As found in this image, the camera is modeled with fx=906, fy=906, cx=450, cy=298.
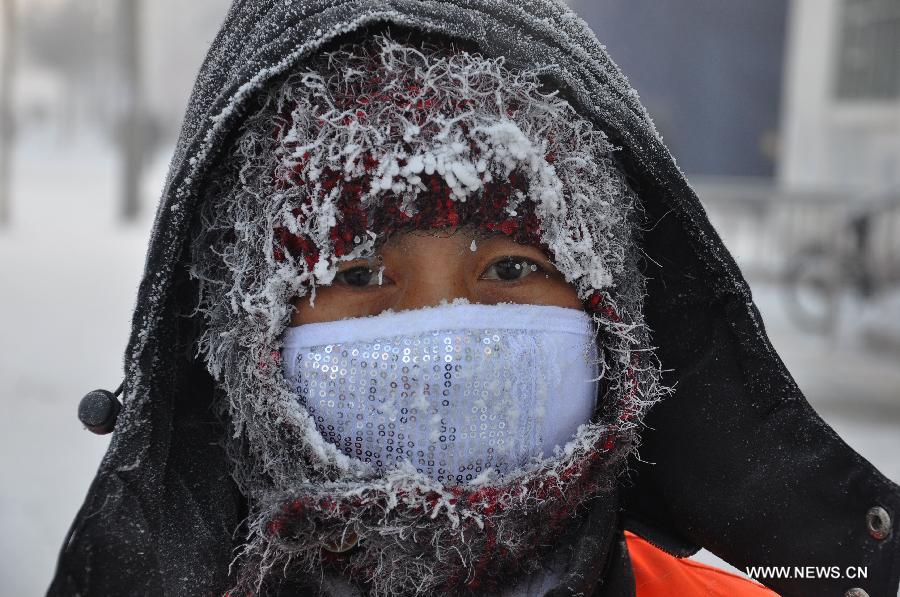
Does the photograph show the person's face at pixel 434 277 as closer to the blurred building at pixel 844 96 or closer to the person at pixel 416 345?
the person at pixel 416 345

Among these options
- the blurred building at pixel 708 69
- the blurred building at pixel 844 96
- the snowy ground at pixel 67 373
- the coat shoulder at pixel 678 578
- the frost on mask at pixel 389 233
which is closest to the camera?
the frost on mask at pixel 389 233

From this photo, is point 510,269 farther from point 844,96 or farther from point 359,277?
point 844,96

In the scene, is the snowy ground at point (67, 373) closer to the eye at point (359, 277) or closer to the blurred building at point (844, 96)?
the eye at point (359, 277)

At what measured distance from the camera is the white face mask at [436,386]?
51.1 inches

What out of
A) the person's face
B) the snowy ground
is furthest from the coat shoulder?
the snowy ground

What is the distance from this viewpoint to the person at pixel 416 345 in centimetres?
126

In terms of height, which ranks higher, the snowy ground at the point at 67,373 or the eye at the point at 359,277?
the eye at the point at 359,277

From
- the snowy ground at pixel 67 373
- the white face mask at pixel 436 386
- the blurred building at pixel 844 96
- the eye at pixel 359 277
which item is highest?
the blurred building at pixel 844 96

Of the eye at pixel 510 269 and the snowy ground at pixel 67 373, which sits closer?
the eye at pixel 510 269

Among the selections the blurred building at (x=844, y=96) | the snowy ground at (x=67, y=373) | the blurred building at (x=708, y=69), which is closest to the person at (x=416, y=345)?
the snowy ground at (x=67, y=373)

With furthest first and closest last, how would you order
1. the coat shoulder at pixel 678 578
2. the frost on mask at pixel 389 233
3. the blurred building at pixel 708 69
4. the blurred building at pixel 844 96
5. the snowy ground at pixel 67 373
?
1. the blurred building at pixel 708 69
2. the blurred building at pixel 844 96
3. the snowy ground at pixel 67 373
4. the coat shoulder at pixel 678 578
5. the frost on mask at pixel 389 233

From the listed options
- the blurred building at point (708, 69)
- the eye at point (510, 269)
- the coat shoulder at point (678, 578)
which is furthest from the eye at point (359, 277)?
the blurred building at point (708, 69)

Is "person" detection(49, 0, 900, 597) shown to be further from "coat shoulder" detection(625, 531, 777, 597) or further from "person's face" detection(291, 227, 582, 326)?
"coat shoulder" detection(625, 531, 777, 597)

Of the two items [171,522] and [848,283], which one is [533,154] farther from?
[848,283]
